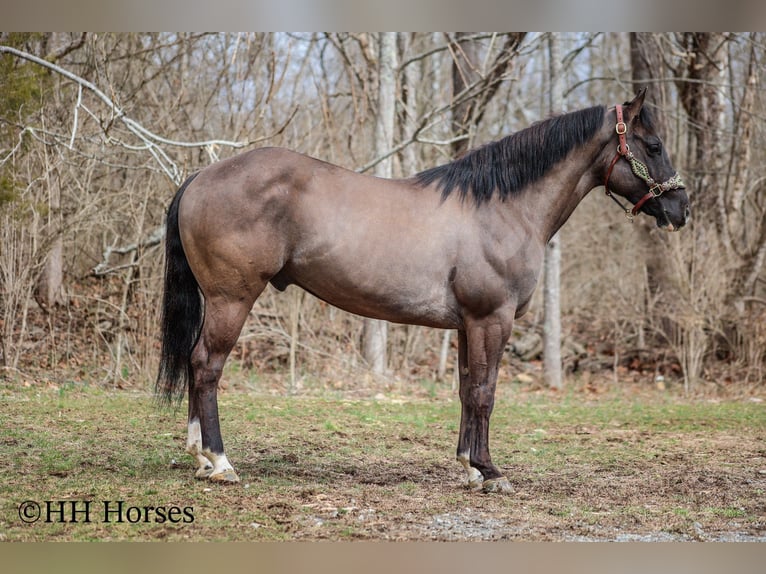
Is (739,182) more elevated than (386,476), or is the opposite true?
(739,182)

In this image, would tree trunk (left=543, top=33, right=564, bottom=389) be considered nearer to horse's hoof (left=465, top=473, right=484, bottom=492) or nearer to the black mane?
the black mane

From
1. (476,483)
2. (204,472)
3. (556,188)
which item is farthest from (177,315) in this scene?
(556,188)

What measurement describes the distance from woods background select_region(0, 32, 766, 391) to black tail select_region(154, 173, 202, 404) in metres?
2.44

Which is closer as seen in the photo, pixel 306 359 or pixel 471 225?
pixel 471 225

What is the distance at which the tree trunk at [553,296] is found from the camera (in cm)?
1038

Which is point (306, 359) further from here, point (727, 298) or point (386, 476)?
point (727, 298)

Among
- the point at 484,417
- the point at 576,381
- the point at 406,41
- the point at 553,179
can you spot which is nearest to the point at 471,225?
the point at 553,179

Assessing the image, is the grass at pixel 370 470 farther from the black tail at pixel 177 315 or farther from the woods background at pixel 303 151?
the woods background at pixel 303 151

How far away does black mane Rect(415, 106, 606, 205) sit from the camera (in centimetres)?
513

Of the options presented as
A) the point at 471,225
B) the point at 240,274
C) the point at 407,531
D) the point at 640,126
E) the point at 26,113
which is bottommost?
the point at 407,531

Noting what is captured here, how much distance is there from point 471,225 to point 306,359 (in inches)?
214

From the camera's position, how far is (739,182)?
11656 mm

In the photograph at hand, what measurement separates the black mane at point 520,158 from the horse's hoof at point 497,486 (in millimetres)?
1842

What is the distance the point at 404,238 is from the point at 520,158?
100cm
